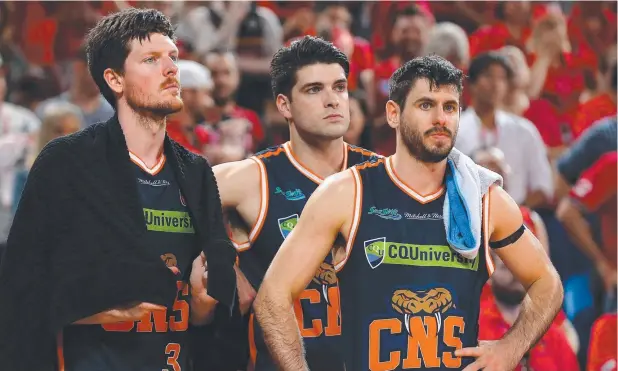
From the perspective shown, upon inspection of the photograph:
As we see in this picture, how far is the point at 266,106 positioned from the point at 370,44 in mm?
1465

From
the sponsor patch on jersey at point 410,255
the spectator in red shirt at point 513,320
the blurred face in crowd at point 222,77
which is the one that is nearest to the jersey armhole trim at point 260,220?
the sponsor patch on jersey at point 410,255

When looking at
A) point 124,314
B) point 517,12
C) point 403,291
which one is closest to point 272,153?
point 403,291

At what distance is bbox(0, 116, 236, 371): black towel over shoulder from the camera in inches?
179

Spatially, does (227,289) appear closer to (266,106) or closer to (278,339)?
(278,339)

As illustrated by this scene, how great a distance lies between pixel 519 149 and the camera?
854 cm

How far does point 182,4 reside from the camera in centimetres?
1084

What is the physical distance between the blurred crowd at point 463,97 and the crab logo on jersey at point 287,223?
5.10 ft

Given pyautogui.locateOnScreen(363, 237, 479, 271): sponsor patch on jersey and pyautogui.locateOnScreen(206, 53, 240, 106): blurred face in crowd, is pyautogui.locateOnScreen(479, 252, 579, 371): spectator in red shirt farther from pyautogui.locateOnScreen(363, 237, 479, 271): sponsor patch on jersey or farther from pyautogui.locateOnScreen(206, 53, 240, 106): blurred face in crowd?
pyautogui.locateOnScreen(206, 53, 240, 106): blurred face in crowd

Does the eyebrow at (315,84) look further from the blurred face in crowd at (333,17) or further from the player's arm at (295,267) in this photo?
the blurred face in crowd at (333,17)

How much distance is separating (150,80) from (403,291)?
4.18 ft

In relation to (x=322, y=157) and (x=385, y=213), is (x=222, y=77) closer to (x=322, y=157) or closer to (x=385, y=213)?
(x=322, y=157)

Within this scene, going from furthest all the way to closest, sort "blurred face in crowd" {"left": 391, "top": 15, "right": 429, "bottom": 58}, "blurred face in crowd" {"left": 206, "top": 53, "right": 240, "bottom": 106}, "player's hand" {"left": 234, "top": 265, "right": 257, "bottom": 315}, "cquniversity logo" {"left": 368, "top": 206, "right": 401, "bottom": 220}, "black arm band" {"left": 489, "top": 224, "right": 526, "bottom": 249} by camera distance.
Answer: "blurred face in crowd" {"left": 391, "top": 15, "right": 429, "bottom": 58}, "blurred face in crowd" {"left": 206, "top": 53, "right": 240, "bottom": 106}, "player's hand" {"left": 234, "top": 265, "right": 257, "bottom": 315}, "black arm band" {"left": 489, "top": 224, "right": 526, "bottom": 249}, "cquniversity logo" {"left": 368, "top": 206, "right": 401, "bottom": 220}

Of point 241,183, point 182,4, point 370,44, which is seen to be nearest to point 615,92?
point 370,44

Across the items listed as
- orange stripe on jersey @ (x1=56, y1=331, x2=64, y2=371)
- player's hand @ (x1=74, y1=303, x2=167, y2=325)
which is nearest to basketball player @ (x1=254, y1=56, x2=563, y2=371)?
player's hand @ (x1=74, y1=303, x2=167, y2=325)
